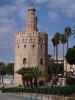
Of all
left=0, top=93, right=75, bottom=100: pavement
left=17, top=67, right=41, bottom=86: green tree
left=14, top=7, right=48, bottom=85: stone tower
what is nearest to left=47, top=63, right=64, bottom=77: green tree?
left=14, top=7, right=48, bottom=85: stone tower

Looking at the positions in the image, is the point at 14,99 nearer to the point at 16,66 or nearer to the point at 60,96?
the point at 60,96

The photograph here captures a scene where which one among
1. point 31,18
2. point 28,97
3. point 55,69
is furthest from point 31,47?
point 28,97

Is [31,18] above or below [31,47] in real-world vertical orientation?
above

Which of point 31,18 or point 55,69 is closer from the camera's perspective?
point 31,18

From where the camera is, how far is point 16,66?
6125 centimetres

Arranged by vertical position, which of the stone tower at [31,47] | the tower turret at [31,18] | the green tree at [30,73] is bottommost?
the green tree at [30,73]

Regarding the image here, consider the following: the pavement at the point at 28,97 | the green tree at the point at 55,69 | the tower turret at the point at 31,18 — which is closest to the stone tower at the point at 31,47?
the tower turret at the point at 31,18

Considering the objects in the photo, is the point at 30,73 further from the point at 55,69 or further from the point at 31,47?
the point at 55,69

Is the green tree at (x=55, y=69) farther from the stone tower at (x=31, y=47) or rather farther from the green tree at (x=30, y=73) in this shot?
the green tree at (x=30, y=73)

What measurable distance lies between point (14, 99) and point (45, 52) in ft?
111

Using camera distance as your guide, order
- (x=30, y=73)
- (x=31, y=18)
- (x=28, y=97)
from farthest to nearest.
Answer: (x=31, y=18) < (x=30, y=73) < (x=28, y=97)

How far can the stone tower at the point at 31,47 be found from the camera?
198 ft

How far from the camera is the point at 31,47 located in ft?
199

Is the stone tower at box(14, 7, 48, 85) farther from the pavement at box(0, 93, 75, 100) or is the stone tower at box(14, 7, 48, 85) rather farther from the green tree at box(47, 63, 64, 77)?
the pavement at box(0, 93, 75, 100)
